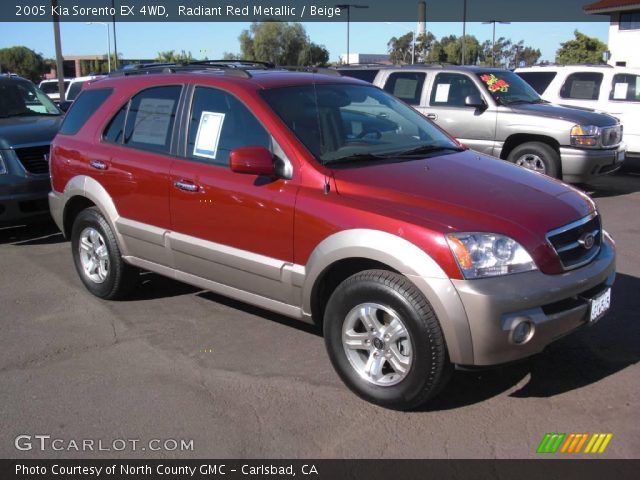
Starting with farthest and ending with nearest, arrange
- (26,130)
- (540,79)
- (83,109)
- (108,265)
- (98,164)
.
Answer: (540,79) < (26,130) < (83,109) < (108,265) < (98,164)

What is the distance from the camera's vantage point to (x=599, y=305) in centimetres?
357

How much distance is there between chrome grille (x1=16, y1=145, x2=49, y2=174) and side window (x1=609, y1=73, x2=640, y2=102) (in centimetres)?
948

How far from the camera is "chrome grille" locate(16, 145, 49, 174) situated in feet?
24.0

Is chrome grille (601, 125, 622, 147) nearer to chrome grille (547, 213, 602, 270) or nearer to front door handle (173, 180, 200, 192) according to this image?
chrome grille (547, 213, 602, 270)

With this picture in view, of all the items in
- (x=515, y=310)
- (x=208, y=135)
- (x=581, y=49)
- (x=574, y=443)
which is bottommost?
(x=574, y=443)

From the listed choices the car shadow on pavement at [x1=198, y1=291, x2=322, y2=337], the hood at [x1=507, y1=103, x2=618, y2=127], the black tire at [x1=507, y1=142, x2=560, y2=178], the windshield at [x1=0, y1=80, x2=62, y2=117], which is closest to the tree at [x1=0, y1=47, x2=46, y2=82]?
the windshield at [x1=0, y1=80, x2=62, y2=117]

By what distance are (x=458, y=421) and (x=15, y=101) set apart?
763 cm

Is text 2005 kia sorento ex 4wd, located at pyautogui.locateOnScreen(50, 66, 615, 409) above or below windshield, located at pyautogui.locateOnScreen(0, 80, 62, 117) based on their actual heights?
below

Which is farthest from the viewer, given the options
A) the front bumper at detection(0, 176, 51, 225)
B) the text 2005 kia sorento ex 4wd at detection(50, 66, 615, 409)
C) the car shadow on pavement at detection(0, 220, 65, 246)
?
the car shadow on pavement at detection(0, 220, 65, 246)

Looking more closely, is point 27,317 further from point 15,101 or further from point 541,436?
point 15,101

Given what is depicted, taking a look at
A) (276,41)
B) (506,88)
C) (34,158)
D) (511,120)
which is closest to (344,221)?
(34,158)

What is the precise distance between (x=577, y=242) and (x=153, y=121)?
10.1ft

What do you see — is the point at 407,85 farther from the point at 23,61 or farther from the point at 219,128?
the point at 23,61

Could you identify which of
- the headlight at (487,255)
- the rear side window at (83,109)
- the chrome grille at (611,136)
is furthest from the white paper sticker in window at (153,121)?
the chrome grille at (611,136)
